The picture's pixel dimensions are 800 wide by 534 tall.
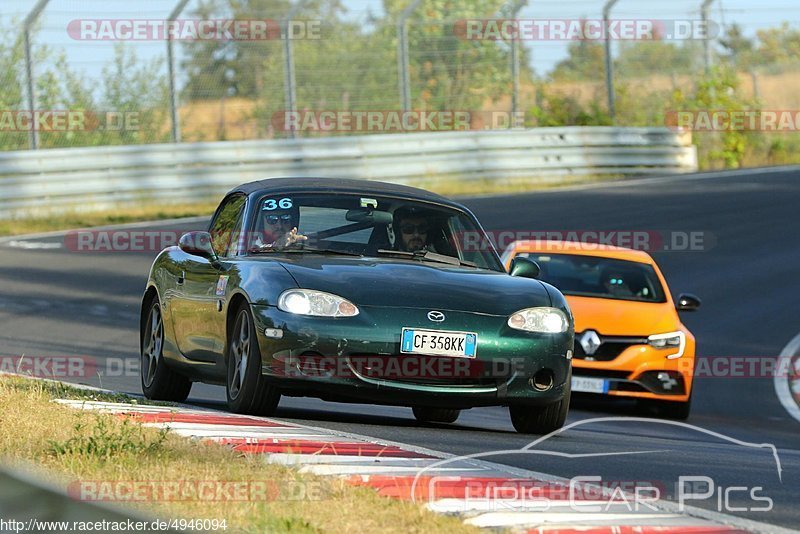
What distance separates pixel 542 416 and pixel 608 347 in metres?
4.24

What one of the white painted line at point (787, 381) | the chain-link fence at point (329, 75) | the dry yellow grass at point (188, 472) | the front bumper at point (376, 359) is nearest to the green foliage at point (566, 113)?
the chain-link fence at point (329, 75)

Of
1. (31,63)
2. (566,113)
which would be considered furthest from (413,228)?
(566,113)

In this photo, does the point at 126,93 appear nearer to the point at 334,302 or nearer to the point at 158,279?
the point at 158,279

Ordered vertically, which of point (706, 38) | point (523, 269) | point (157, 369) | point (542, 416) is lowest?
point (542, 416)

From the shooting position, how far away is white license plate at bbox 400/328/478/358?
812 centimetres

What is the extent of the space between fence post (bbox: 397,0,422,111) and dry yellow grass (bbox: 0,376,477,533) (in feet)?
67.9

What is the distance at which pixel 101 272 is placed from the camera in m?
19.0

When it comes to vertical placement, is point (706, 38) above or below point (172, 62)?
above

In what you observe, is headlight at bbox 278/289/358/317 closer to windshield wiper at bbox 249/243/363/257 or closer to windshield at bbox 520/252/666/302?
windshield wiper at bbox 249/243/363/257

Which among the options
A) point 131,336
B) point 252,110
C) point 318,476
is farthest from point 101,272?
point 318,476

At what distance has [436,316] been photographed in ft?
26.8

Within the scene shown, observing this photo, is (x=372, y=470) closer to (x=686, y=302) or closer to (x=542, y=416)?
(x=542, y=416)

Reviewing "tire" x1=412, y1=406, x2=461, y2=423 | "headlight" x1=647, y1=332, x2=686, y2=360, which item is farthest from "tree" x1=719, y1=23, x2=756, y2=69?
"tire" x1=412, y1=406, x2=461, y2=423

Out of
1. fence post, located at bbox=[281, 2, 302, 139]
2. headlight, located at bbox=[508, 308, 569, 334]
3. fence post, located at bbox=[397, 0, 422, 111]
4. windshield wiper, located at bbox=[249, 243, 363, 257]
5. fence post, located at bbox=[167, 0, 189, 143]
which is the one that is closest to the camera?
headlight, located at bbox=[508, 308, 569, 334]
